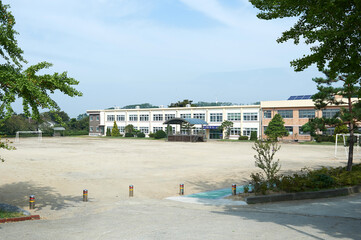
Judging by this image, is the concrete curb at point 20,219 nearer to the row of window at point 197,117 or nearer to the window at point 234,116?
the row of window at point 197,117

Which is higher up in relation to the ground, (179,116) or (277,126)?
(179,116)

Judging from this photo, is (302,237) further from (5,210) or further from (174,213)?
(5,210)

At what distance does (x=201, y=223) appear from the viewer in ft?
30.8

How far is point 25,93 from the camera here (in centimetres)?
1022

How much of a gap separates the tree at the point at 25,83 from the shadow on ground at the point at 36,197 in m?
3.96

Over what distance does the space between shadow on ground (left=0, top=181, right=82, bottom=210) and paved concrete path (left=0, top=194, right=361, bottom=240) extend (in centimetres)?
145

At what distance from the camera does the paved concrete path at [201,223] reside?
8.06 meters

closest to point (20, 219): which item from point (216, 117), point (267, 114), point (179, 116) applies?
point (267, 114)

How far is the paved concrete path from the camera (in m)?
8.06

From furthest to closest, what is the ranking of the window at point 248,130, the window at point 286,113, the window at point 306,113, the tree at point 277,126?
the window at point 248,130 → the window at point 286,113 → the window at point 306,113 → the tree at point 277,126

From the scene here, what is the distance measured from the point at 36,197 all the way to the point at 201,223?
28.2ft

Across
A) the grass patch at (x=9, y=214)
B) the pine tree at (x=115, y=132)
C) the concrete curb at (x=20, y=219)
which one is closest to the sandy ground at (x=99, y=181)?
the concrete curb at (x=20, y=219)

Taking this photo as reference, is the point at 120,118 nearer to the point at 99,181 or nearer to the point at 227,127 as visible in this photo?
the point at 227,127

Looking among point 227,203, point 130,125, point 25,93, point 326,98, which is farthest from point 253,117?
point 25,93
